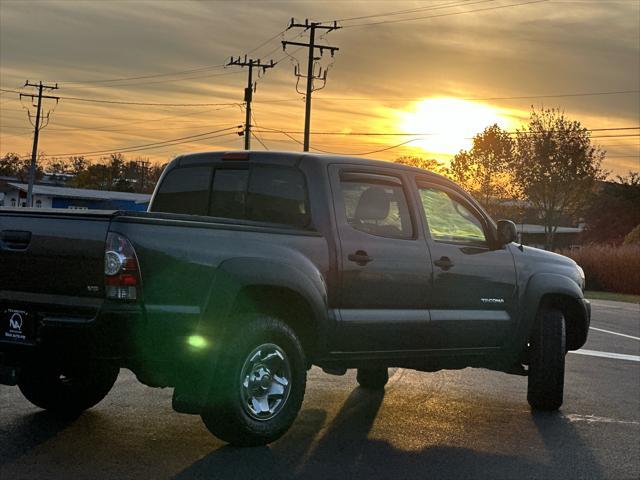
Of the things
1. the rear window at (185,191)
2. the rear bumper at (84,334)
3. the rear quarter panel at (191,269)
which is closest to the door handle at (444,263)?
the rear quarter panel at (191,269)

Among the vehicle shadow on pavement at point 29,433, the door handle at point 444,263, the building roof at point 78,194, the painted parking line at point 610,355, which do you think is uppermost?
the building roof at point 78,194

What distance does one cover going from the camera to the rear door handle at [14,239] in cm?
602

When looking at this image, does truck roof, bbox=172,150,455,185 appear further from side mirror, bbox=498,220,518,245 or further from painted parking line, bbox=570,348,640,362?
painted parking line, bbox=570,348,640,362

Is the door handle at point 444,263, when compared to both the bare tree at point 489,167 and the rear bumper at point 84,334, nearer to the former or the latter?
the rear bumper at point 84,334

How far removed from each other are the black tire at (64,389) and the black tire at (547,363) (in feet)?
11.9

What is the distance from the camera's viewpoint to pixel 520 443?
717 centimetres

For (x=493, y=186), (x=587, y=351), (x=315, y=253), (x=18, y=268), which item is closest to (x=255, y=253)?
(x=315, y=253)

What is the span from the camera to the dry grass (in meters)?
48.8

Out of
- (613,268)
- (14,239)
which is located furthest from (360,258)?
(613,268)

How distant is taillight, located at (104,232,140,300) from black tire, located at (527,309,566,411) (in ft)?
13.7

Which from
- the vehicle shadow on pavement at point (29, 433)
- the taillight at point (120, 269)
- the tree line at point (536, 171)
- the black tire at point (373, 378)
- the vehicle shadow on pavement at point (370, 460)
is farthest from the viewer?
the tree line at point (536, 171)

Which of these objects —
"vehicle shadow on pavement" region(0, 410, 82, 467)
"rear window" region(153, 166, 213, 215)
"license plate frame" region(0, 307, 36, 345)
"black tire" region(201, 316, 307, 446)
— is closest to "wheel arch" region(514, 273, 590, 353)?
"black tire" region(201, 316, 307, 446)

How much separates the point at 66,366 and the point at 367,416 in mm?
2711

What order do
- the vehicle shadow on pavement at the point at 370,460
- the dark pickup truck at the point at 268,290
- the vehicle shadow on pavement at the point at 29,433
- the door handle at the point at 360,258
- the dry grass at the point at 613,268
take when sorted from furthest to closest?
the dry grass at the point at 613,268 → the door handle at the point at 360,258 → the vehicle shadow on pavement at the point at 29,433 → the vehicle shadow on pavement at the point at 370,460 → the dark pickup truck at the point at 268,290
